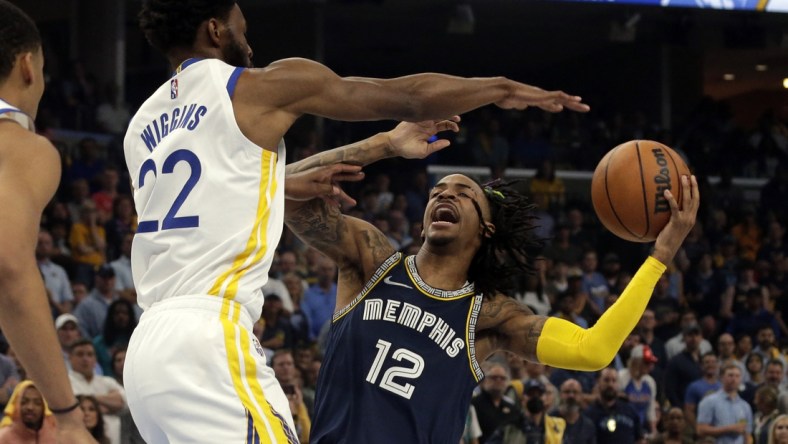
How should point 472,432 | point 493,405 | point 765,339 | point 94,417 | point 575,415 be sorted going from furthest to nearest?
1. point 765,339
2. point 575,415
3. point 493,405
4. point 472,432
5. point 94,417

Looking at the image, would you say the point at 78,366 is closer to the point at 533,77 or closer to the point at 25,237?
the point at 25,237

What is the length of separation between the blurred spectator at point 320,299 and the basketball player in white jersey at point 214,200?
23.1ft

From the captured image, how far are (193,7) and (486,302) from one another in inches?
70.2

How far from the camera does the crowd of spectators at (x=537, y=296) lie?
9.20 meters

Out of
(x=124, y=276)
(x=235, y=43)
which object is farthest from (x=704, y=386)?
(x=235, y=43)

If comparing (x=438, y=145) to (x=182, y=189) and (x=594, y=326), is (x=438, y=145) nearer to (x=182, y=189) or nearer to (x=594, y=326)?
(x=594, y=326)

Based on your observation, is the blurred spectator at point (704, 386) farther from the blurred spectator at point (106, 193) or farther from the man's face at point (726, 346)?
the blurred spectator at point (106, 193)

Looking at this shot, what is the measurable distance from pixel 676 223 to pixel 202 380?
6.91 ft

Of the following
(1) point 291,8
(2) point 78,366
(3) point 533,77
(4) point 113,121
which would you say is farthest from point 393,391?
(3) point 533,77

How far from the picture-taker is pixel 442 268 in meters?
4.73

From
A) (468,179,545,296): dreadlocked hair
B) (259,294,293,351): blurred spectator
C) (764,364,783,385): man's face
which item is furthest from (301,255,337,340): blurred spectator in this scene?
(468,179,545,296): dreadlocked hair

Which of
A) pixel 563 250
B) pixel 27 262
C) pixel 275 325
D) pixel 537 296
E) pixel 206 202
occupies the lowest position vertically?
pixel 275 325

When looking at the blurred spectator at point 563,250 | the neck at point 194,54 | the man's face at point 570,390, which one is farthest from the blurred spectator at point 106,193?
the neck at point 194,54

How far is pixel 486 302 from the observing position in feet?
15.4
